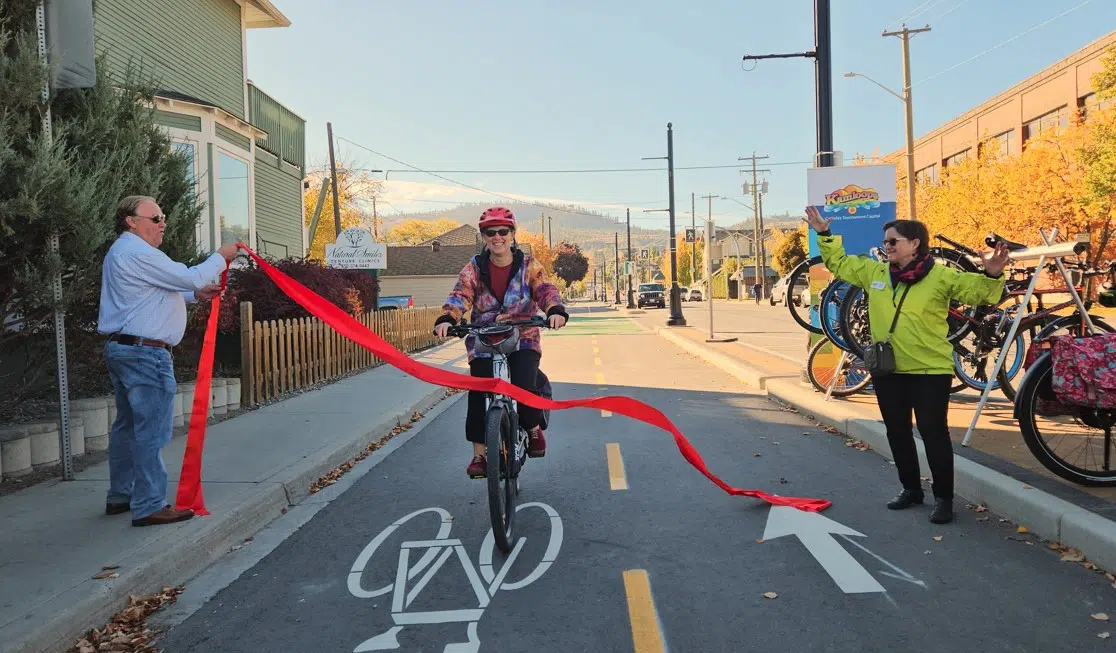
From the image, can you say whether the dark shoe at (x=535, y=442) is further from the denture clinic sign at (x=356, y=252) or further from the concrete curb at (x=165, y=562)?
the denture clinic sign at (x=356, y=252)

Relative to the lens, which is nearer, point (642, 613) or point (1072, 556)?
point (642, 613)

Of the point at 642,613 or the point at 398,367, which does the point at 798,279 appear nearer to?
the point at 398,367

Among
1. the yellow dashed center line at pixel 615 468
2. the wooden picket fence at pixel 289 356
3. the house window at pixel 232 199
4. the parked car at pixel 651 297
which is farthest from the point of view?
the parked car at pixel 651 297

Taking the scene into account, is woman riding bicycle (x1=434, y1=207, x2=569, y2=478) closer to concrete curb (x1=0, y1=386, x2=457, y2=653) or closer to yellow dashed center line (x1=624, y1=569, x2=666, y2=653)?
yellow dashed center line (x1=624, y1=569, x2=666, y2=653)

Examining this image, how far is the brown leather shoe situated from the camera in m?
5.41

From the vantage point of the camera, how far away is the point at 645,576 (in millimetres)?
4758

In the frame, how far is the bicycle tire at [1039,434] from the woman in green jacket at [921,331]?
1.90 ft

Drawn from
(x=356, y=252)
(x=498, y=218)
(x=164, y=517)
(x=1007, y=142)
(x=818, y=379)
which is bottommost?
(x=164, y=517)

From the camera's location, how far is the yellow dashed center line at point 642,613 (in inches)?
151

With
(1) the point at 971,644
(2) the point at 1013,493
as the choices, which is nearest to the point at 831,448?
(2) the point at 1013,493

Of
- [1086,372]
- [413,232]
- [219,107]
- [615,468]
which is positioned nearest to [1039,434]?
[1086,372]

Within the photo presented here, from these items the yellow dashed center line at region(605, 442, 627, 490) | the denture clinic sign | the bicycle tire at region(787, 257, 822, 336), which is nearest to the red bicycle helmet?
the yellow dashed center line at region(605, 442, 627, 490)

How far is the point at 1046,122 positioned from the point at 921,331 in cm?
4722

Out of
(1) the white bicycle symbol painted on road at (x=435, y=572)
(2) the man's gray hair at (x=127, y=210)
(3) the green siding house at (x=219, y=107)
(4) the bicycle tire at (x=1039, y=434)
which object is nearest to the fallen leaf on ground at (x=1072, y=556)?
(4) the bicycle tire at (x=1039, y=434)
